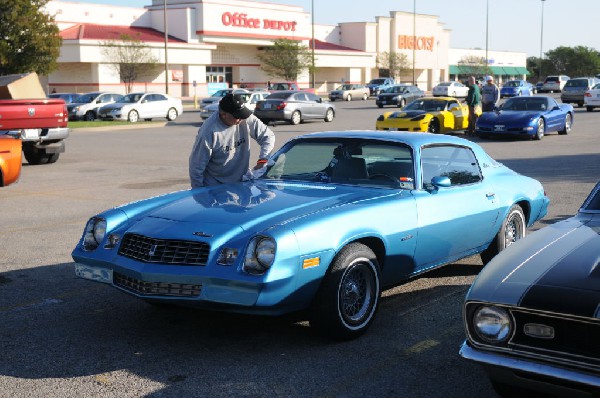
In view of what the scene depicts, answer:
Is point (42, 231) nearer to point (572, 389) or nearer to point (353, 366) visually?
point (353, 366)

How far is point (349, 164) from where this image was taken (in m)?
6.50

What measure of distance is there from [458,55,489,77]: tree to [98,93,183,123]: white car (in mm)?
72595

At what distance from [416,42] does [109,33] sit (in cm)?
4627

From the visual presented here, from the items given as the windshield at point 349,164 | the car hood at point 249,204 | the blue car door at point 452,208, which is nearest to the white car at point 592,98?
the blue car door at point 452,208

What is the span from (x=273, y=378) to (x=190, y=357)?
683mm

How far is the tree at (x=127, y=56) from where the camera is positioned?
57531mm

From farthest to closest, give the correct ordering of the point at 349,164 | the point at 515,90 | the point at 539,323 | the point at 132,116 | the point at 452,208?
the point at 515,90 < the point at 132,116 < the point at 349,164 < the point at 452,208 < the point at 539,323

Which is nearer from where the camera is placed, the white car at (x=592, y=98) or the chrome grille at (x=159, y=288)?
the chrome grille at (x=159, y=288)

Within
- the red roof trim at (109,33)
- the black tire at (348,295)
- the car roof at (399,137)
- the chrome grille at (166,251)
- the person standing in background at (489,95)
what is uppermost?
the red roof trim at (109,33)

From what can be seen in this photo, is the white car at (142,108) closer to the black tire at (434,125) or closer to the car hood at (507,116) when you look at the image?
the black tire at (434,125)

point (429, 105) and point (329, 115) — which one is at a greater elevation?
point (429, 105)

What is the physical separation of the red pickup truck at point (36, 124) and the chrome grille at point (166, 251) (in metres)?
12.5

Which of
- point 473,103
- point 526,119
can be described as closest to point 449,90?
point 473,103

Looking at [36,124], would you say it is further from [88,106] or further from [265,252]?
[88,106]
